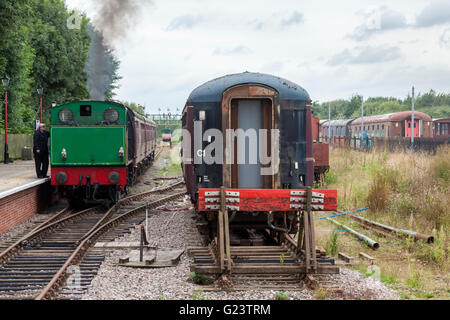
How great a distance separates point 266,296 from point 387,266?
304cm

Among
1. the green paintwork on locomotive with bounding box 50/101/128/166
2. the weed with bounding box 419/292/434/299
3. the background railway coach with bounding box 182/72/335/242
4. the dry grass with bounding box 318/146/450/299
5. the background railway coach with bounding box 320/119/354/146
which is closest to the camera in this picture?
the weed with bounding box 419/292/434/299

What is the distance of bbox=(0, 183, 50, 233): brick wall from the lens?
11.3 meters

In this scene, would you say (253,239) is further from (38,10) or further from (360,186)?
(38,10)

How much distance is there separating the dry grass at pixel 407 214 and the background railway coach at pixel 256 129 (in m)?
1.87

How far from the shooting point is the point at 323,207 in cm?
768

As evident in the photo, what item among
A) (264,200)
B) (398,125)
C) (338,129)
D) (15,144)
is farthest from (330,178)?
(338,129)

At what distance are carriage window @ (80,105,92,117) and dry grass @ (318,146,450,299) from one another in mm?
7009

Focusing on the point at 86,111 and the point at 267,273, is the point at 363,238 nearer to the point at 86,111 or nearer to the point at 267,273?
the point at 267,273

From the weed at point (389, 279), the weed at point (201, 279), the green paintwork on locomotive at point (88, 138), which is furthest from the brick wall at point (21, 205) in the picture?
the weed at point (389, 279)

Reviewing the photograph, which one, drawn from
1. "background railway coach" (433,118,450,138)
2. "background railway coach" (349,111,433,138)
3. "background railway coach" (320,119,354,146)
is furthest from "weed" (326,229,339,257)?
"background railway coach" (433,118,450,138)

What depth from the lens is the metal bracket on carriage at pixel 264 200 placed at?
7.60 meters

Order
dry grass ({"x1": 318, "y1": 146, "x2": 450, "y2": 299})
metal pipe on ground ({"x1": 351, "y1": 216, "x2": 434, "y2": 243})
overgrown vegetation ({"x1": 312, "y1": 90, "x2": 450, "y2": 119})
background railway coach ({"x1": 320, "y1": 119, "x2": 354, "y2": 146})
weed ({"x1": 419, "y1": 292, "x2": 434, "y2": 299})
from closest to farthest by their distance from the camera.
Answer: weed ({"x1": 419, "y1": 292, "x2": 434, "y2": 299})
dry grass ({"x1": 318, "y1": 146, "x2": 450, "y2": 299})
metal pipe on ground ({"x1": 351, "y1": 216, "x2": 434, "y2": 243})
background railway coach ({"x1": 320, "y1": 119, "x2": 354, "y2": 146})
overgrown vegetation ({"x1": 312, "y1": 90, "x2": 450, "y2": 119})

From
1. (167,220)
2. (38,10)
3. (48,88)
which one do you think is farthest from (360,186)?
(38,10)

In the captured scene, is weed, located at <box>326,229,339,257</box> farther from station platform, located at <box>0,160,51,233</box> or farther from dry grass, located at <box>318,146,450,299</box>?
station platform, located at <box>0,160,51,233</box>
